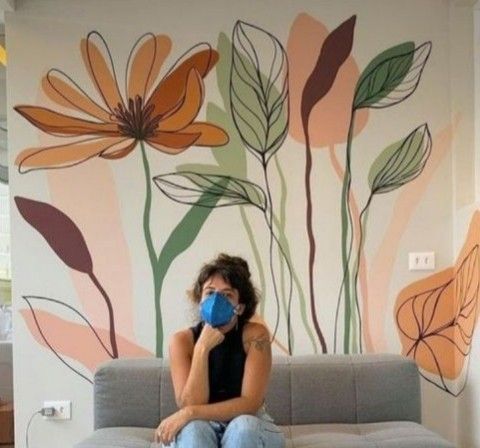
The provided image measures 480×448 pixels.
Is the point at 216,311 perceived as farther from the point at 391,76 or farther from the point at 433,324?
the point at 391,76

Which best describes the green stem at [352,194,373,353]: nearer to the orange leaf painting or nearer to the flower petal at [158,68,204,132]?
the orange leaf painting

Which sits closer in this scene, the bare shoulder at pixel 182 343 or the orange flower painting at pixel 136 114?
the bare shoulder at pixel 182 343

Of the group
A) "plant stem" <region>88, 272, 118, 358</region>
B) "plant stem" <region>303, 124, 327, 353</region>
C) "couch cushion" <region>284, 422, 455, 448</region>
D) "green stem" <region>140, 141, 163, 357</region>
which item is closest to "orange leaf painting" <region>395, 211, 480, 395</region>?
"plant stem" <region>303, 124, 327, 353</region>

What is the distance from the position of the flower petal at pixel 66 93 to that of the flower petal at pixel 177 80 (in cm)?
30

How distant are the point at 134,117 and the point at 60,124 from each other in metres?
0.37

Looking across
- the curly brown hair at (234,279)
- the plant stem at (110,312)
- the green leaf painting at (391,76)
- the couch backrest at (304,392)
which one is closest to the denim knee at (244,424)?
the curly brown hair at (234,279)

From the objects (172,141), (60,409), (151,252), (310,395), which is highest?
(172,141)

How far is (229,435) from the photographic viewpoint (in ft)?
6.73

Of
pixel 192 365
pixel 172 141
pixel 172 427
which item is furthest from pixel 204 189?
pixel 172 427

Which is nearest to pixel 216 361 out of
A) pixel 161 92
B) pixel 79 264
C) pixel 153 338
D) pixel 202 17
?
pixel 153 338

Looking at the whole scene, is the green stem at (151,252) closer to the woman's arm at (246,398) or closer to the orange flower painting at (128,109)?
the orange flower painting at (128,109)

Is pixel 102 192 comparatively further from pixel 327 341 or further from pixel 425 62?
pixel 425 62

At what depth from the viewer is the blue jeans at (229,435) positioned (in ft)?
6.64

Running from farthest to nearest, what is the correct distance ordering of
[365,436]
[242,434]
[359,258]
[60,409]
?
1. [359,258]
2. [60,409]
3. [365,436]
4. [242,434]
